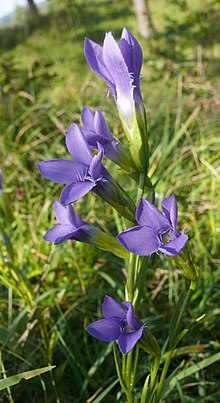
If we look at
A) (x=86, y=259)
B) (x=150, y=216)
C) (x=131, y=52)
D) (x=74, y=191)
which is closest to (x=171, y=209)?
(x=150, y=216)

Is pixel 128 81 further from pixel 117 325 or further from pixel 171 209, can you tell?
pixel 117 325

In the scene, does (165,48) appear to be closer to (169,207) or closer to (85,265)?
(85,265)

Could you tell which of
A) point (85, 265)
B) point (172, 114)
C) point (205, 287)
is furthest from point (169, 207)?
point (172, 114)

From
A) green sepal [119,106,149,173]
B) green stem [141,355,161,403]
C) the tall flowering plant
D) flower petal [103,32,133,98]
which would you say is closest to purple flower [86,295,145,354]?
the tall flowering plant

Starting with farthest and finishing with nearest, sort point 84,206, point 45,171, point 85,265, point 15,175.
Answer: point 15,175 < point 84,206 < point 85,265 < point 45,171

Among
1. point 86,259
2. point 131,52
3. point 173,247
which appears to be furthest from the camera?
point 86,259

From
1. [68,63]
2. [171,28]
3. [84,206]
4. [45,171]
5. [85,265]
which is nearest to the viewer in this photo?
[45,171]
